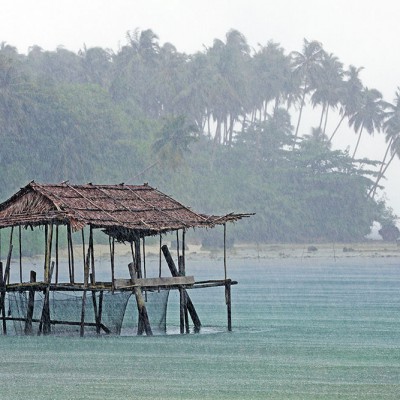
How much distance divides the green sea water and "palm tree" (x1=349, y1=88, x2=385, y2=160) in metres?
78.5

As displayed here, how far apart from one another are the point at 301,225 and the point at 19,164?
27313 millimetres

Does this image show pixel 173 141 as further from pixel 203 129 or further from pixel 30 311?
pixel 30 311

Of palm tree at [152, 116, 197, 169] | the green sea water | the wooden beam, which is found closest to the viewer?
the green sea water

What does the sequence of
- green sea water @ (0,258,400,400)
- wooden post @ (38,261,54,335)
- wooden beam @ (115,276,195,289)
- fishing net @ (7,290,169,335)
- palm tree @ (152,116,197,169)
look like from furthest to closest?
palm tree @ (152,116,197,169) < fishing net @ (7,290,169,335) < wooden beam @ (115,276,195,289) < wooden post @ (38,261,54,335) < green sea water @ (0,258,400,400)

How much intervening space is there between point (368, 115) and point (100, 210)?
94.9 m

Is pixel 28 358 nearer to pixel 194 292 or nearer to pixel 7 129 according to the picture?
pixel 194 292

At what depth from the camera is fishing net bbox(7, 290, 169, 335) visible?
3173 cm

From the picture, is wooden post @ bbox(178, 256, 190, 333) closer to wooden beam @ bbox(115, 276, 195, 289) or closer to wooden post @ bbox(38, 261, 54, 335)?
wooden beam @ bbox(115, 276, 195, 289)

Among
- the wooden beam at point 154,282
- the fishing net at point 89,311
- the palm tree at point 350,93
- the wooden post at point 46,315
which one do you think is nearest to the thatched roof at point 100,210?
the wooden beam at point 154,282

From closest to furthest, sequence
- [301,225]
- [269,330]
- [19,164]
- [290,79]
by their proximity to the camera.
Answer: [269,330], [19,164], [301,225], [290,79]

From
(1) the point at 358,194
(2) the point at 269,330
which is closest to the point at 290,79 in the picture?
(1) the point at 358,194

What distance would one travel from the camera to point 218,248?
311ft

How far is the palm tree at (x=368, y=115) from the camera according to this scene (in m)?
124

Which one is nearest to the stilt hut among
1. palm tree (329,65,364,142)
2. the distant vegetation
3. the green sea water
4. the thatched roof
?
the thatched roof
